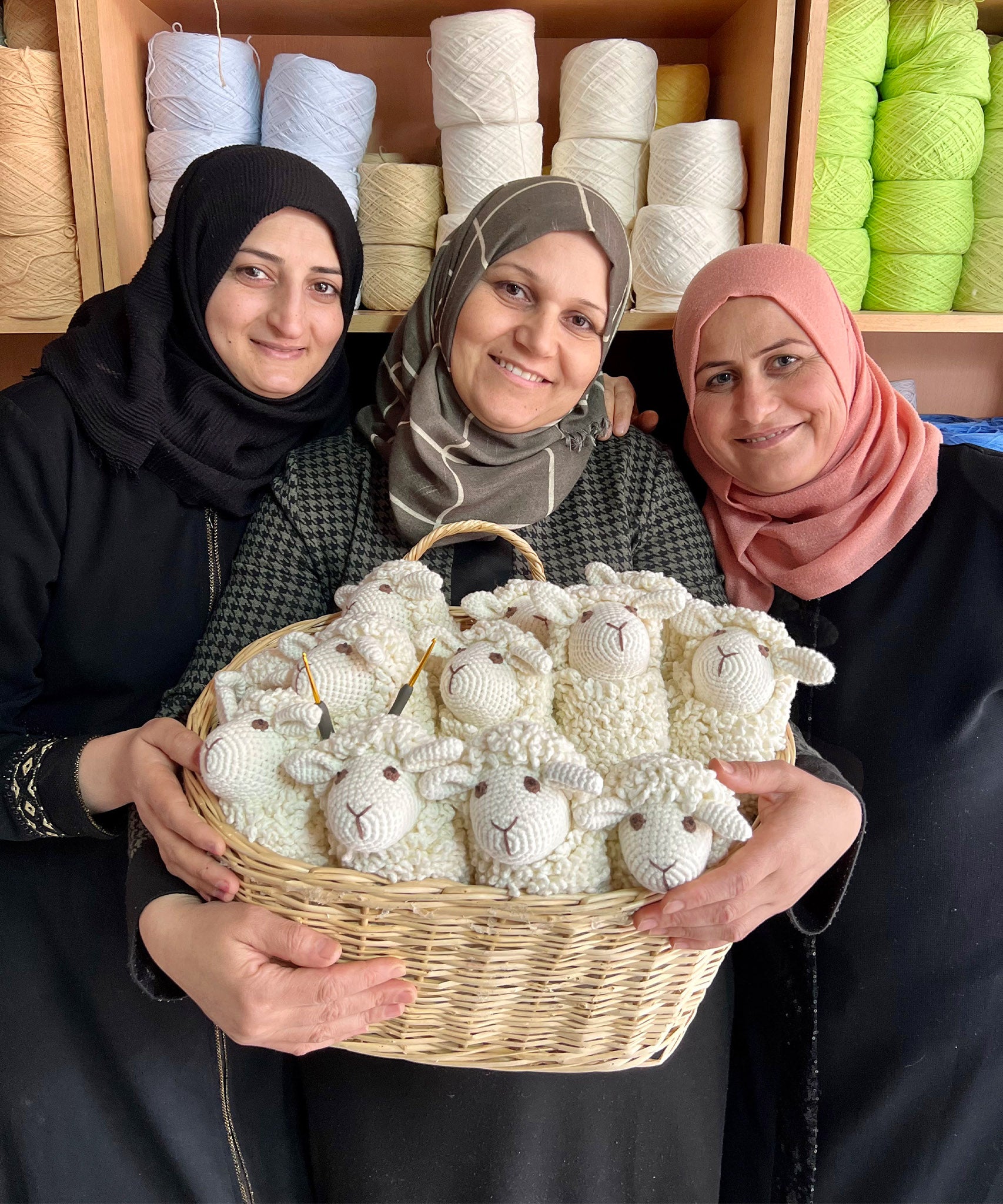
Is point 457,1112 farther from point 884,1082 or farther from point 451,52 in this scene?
point 451,52

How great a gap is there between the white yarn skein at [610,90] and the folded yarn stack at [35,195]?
84 cm

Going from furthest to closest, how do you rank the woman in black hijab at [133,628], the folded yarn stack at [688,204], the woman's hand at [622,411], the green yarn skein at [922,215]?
the green yarn skein at [922,215] → the folded yarn stack at [688,204] → the woman's hand at [622,411] → the woman in black hijab at [133,628]

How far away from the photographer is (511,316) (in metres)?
1.12

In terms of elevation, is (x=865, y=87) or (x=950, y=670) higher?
(x=865, y=87)

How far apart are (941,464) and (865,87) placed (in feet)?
2.44

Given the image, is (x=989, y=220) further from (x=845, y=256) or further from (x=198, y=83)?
(x=198, y=83)

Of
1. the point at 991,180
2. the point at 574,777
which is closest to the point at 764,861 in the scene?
the point at 574,777

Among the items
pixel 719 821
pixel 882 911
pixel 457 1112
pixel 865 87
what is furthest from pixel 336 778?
pixel 865 87

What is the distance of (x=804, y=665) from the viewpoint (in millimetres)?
768

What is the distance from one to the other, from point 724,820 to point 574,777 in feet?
0.41

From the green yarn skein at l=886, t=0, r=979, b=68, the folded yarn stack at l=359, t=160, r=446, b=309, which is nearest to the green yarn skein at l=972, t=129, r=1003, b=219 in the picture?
the green yarn skein at l=886, t=0, r=979, b=68

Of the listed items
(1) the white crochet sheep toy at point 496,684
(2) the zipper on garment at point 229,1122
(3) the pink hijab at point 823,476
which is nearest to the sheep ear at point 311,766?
(1) the white crochet sheep toy at point 496,684

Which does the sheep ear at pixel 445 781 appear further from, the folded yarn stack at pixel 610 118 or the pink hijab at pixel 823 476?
the folded yarn stack at pixel 610 118

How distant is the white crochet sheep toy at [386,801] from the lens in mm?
666
